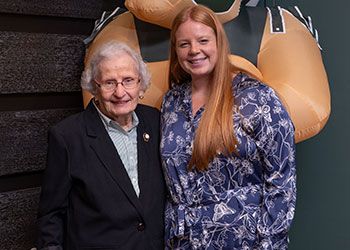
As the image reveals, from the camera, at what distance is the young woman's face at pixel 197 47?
1250 mm

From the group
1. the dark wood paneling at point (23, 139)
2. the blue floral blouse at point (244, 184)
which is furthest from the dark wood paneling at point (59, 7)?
the blue floral blouse at point (244, 184)

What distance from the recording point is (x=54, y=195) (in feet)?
4.09

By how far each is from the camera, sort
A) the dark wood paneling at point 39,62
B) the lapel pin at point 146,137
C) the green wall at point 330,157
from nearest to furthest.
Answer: the lapel pin at point 146,137 → the dark wood paneling at point 39,62 → the green wall at point 330,157

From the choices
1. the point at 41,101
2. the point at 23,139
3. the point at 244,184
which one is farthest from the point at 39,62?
the point at 244,184

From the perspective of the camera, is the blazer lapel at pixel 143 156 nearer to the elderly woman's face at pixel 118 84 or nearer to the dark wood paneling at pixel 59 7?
the elderly woman's face at pixel 118 84

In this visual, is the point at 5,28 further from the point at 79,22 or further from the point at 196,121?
→ the point at 196,121

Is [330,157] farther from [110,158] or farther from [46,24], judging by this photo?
[46,24]

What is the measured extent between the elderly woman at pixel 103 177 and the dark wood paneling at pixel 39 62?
0.45 metres

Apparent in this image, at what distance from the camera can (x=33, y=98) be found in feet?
5.66

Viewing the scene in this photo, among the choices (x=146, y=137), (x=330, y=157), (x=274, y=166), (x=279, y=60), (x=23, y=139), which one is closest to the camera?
(x=274, y=166)

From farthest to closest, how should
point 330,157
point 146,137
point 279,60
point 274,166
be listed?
point 330,157 < point 279,60 < point 146,137 < point 274,166

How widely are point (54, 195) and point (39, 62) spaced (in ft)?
2.09

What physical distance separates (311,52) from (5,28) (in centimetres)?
104

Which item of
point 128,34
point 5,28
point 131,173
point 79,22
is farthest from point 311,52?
point 5,28
